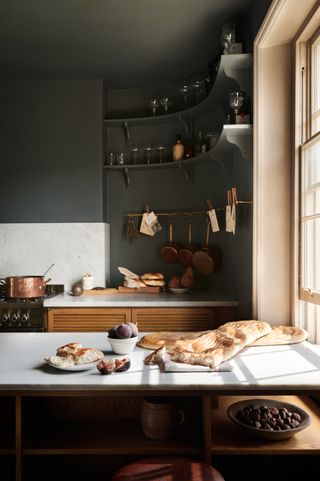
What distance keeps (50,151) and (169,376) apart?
2.98 metres

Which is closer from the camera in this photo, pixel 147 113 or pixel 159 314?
pixel 159 314

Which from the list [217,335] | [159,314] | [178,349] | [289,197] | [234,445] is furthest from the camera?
[159,314]

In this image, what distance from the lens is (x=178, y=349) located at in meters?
1.92

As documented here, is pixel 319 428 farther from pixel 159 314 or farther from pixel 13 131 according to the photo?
pixel 13 131

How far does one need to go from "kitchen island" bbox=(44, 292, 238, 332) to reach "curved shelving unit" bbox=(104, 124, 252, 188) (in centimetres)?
115

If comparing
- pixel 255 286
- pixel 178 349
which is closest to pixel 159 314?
pixel 255 286

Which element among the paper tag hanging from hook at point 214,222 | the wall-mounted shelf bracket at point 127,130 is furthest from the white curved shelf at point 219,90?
the paper tag hanging from hook at point 214,222

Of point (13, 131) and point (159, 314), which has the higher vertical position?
point (13, 131)

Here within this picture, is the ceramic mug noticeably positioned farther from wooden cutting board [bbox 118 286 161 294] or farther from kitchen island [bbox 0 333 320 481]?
wooden cutting board [bbox 118 286 161 294]

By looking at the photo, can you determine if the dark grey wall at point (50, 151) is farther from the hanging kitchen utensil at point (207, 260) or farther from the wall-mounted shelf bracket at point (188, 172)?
the hanging kitchen utensil at point (207, 260)

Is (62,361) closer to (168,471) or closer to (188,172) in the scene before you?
(168,471)

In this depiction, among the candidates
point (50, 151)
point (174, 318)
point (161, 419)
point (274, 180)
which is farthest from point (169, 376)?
point (50, 151)

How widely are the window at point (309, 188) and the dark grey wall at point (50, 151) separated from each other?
208 centimetres

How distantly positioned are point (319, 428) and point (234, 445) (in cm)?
39
